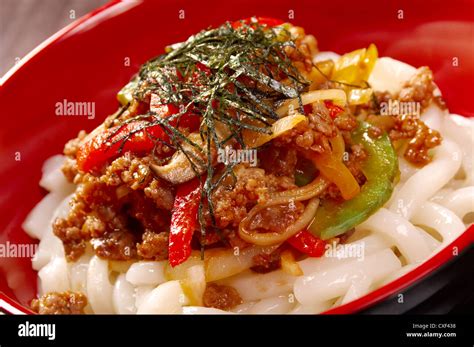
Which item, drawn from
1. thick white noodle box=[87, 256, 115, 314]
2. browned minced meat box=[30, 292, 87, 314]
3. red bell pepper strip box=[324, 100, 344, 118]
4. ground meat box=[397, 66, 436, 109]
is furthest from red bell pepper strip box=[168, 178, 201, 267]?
ground meat box=[397, 66, 436, 109]

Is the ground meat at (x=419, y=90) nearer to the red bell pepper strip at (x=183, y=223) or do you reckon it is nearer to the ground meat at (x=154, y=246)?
the red bell pepper strip at (x=183, y=223)

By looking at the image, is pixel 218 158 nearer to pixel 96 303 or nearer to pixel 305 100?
pixel 305 100

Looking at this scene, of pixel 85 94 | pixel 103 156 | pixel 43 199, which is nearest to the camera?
pixel 103 156

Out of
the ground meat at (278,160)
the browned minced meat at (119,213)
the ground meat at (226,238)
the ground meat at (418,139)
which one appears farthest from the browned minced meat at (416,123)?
the browned minced meat at (119,213)

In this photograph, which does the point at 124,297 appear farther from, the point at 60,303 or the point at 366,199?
the point at 366,199
